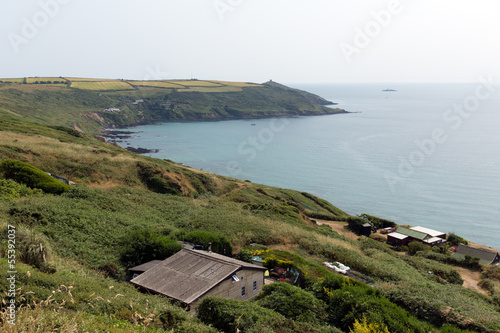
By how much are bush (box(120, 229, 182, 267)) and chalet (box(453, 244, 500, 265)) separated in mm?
31275

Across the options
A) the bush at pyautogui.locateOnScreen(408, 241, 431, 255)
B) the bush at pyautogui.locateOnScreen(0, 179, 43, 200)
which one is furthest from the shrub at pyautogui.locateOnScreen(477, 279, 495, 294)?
the bush at pyautogui.locateOnScreen(0, 179, 43, 200)

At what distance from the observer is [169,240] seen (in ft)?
60.6

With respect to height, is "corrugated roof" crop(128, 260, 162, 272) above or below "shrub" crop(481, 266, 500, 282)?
above

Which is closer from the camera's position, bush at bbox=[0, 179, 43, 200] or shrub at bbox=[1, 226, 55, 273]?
shrub at bbox=[1, 226, 55, 273]

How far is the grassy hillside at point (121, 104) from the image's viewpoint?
114 m

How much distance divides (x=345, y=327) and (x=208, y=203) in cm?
2568

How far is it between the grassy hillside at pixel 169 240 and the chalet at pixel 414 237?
2385 mm

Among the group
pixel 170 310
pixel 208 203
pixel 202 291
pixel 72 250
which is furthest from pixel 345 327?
pixel 208 203

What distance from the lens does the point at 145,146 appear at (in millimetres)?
Answer: 99625

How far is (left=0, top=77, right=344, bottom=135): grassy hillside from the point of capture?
4469 inches

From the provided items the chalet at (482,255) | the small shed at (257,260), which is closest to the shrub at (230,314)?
the small shed at (257,260)

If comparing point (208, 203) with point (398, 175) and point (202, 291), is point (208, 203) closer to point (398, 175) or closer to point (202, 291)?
point (202, 291)

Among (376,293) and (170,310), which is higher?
(170,310)

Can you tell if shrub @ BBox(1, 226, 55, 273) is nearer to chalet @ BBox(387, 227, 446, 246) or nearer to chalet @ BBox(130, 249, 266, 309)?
chalet @ BBox(130, 249, 266, 309)
